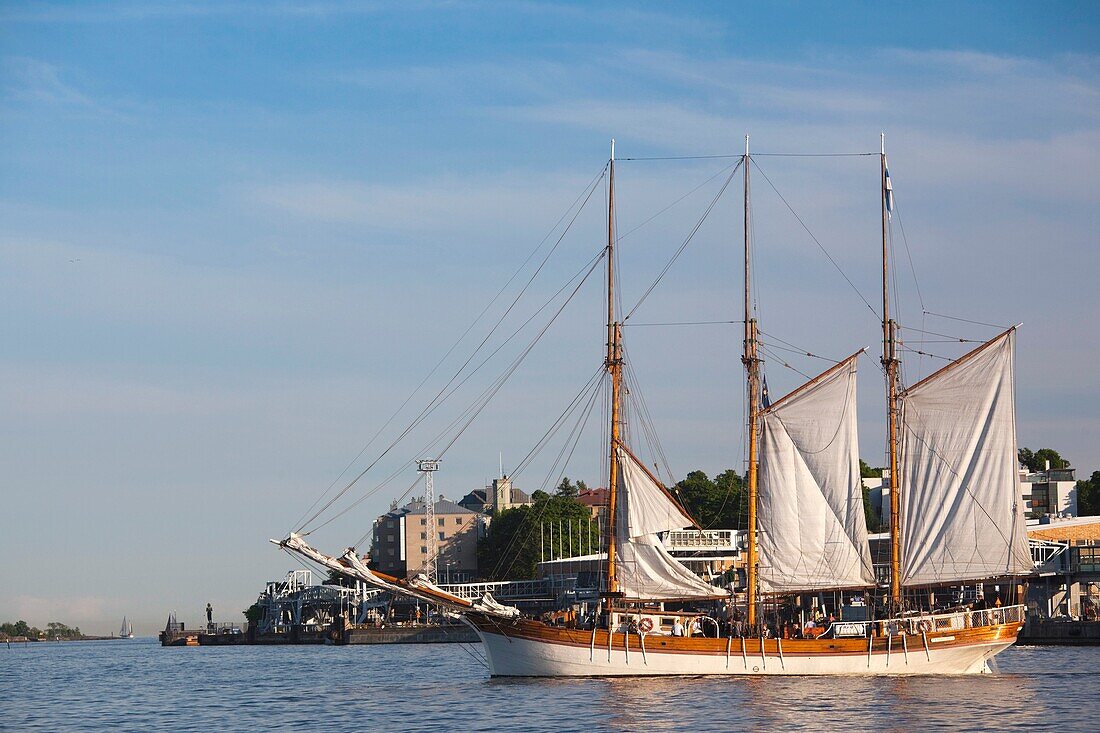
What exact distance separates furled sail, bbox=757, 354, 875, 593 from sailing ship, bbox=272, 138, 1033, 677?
7 centimetres

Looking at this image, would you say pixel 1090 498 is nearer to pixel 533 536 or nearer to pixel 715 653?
pixel 533 536

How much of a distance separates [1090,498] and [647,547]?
104 m

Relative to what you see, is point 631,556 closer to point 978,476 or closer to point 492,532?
point 978,476

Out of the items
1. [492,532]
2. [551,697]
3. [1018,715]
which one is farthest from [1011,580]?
[492,532]

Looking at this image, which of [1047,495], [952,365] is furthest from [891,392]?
[1047,495]

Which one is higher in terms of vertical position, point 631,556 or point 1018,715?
point 631,556

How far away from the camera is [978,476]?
7612cm

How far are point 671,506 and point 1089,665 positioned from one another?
84.3 ft

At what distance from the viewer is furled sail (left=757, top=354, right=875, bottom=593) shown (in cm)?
7681

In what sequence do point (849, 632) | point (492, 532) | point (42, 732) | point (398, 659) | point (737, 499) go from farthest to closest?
point (492, 532), point (737, 499), point (398, 659), point (849, 632), point (42, 732)

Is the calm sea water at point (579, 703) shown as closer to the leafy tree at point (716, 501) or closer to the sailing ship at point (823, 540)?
the sailing ship at point (823, 540)

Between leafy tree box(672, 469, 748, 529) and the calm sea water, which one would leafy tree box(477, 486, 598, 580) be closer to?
leafy tree box(672, 469, 748, 529)

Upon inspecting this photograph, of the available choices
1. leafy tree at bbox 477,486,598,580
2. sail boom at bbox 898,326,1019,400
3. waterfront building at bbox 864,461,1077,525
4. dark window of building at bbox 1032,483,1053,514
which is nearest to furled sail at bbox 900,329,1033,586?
sail boom at bbox 898,326,1019,400

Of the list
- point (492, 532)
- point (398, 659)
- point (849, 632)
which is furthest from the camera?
point (492, 532)
